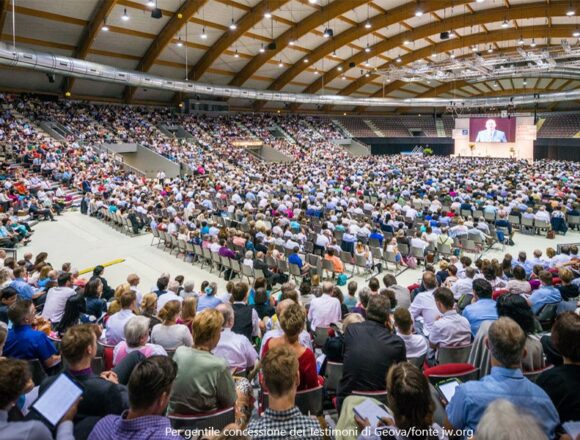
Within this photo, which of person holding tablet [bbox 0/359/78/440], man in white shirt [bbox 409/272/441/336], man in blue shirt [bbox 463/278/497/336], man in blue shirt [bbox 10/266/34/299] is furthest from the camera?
man in blue shirt [bbox 10/266/34/299]

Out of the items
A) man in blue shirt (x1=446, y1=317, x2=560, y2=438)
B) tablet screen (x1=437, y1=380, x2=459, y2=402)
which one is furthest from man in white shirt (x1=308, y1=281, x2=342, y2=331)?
man in blue shirt (x1=446, y1=317, x2=560, y2=438)

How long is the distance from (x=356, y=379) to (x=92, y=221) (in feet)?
49.8

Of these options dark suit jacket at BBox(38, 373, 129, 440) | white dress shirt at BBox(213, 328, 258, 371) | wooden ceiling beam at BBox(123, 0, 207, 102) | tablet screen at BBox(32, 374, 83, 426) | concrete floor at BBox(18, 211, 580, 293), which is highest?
wooden ceiling beam at BBox(123, 0, 207, 102)

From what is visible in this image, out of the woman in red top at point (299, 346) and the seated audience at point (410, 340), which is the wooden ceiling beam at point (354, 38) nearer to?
the seated audience at point (410, 340)

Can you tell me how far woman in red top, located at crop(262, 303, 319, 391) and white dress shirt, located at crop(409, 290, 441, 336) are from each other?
2.33 meters

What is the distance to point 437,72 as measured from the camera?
2969cm

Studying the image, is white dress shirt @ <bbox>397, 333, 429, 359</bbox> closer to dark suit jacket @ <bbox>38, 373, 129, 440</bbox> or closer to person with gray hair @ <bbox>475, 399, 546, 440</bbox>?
person with gray hair @ <bbox>475, 399, 546, 440</bbox>

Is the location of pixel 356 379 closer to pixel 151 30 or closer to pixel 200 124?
pixel 151 30

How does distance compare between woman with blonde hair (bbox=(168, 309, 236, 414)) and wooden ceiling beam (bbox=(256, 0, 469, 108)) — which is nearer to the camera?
woman with blonde hair (bbox=(168, 309, 236, 414))

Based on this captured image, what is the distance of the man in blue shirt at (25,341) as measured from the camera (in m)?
3.77

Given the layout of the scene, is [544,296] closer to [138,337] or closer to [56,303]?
[138,337]

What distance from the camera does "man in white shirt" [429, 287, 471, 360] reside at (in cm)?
410

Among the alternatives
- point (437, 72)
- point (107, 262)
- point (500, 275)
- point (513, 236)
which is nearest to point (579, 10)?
point (437, 72)

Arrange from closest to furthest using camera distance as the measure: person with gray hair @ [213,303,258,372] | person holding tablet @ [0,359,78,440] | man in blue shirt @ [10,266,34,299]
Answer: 1. person holding tablet @ [0,359,78,440]
2. person with gray hair @ [213,303,258,372]
3. man in blue shirt @ [10,266,34,299]
